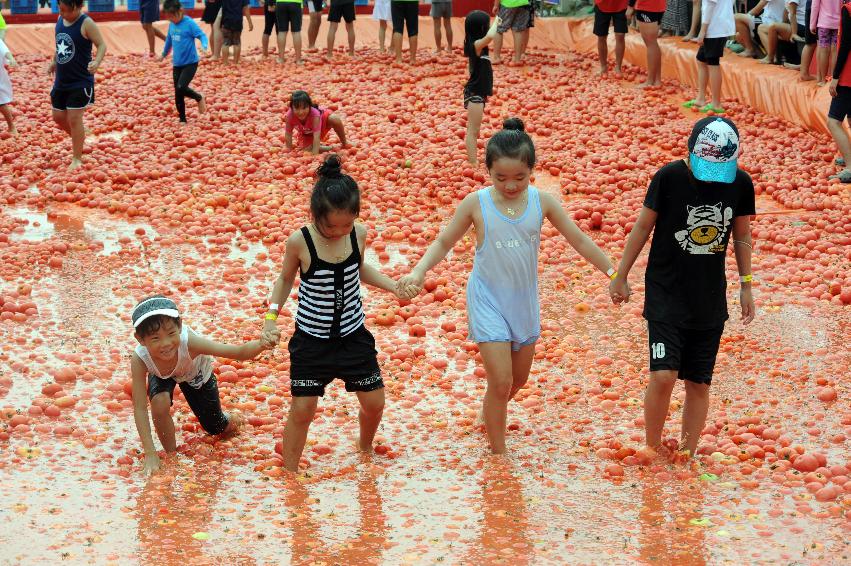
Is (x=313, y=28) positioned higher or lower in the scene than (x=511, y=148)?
lower

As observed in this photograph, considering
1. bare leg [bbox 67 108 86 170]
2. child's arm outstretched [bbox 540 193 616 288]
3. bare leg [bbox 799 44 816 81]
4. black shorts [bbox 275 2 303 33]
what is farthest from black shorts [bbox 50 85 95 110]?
bare leg [bbox 799 44 816 81]

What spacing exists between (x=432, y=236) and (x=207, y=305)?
2226 millimetres

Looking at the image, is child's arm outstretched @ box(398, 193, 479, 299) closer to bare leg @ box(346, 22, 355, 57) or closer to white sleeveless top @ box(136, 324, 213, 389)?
white sleeveless top @ box(136, 324, 213, 389)

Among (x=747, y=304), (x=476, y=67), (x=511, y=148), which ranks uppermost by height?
(x=511, y=148)

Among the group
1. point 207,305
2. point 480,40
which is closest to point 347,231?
point 207,305

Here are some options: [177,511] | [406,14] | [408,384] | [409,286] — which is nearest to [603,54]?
[406,14]

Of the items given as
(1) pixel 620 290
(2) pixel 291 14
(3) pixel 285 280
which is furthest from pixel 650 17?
(3) pixel 285 280

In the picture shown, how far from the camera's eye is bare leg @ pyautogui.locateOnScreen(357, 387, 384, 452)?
4.86 m

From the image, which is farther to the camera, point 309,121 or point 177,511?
point 309,121

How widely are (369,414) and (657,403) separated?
4.29 feet

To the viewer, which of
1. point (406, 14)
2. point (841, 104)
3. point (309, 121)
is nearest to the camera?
point (841, 104)

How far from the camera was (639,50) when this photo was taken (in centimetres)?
1589

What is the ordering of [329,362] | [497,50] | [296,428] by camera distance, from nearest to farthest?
[329,362] < [296,428] < [497,50]

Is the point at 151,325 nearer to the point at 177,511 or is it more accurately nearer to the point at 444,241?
the point at 177,511
